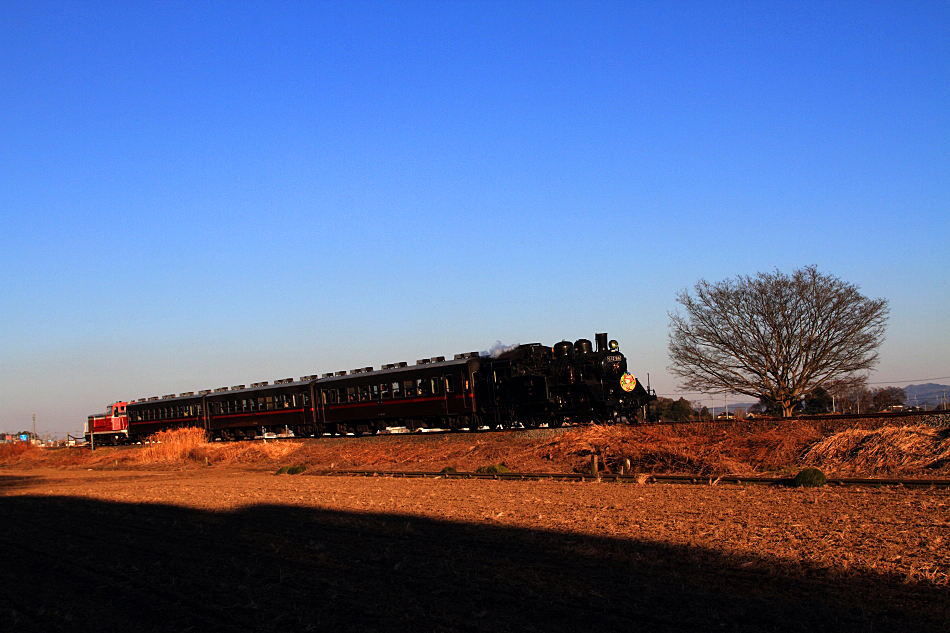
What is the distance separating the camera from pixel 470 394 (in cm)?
3058

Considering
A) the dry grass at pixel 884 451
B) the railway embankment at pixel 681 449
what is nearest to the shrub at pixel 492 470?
the railway embankment at pixel 681 449

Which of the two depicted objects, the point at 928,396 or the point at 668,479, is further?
the point at 928,396

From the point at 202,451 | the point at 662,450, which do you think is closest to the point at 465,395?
the point at 662,450

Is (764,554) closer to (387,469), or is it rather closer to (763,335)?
(387,469)

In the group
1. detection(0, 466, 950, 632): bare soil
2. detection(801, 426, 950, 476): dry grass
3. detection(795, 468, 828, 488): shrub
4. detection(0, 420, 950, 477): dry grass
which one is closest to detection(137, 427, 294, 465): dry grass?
detection(0, 420, 950, 477): dry grass

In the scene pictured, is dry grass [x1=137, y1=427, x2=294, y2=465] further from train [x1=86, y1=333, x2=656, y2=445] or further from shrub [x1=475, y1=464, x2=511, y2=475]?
shrub [x1=475, y1=464, x2=511, y2=475]

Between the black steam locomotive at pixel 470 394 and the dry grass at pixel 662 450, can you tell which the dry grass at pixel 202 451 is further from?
the black steam locomotive at pixel 470 394

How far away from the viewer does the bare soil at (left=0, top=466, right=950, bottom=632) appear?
673 cm

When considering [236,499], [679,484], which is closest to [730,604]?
[679,484]

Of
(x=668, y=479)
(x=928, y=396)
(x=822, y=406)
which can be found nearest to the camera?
(x=668, y=479)

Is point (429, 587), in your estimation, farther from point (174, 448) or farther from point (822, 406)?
point (822, 406)

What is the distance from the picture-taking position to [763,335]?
37500mm

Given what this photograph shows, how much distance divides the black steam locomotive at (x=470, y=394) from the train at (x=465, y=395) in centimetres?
4

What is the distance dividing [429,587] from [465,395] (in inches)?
895
